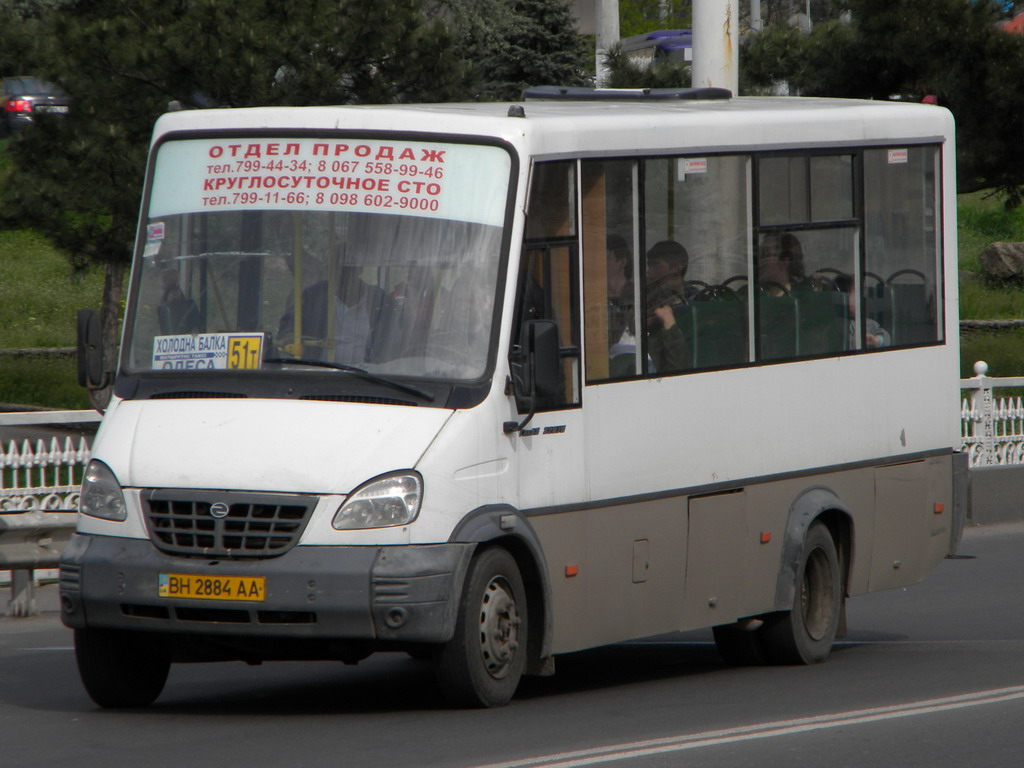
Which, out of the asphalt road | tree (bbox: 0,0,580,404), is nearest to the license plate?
the asphalt road

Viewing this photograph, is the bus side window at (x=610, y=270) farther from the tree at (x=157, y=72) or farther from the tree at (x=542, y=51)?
the tree at (x=542, y=51)

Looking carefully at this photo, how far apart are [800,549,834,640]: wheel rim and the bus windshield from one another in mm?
3252

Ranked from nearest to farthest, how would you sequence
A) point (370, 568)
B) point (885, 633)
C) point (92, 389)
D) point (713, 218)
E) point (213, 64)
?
point (370, 568)
point (92, 389)
point (713, 218)
point (885, 633)
point (213, 64)

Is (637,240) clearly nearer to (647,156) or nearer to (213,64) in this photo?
(647,156)

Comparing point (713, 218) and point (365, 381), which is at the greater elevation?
point (713, 218)

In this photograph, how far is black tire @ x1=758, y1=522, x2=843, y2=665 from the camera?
10.2 meters

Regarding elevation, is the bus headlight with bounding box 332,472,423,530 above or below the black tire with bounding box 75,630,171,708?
above

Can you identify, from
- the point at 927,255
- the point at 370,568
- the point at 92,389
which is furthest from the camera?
the point at 927,255

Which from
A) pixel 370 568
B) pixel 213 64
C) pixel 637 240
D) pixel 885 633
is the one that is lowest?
pixel 885 633

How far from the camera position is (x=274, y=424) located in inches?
305

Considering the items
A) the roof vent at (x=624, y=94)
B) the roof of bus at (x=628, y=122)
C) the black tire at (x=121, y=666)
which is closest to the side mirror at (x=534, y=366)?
the roof of bus at (x=628, y=122)

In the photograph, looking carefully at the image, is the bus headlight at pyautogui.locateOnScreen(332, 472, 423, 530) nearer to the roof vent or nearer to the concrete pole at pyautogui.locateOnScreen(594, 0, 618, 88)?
the roof vent

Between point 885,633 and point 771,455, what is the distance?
255 cm

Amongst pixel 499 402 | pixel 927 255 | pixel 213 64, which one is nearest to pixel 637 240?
pixel 499 402
